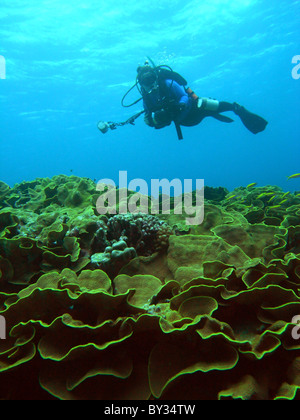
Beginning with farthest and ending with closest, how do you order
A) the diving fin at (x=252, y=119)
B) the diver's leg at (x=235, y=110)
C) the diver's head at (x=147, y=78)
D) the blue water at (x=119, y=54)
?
the blue water at (x=119, y=54) < the diving fin at (x=252, y=119) < the diver's leg at (x=235, y=110) < the diver's head at (x=147, y=78)

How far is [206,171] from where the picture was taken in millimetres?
172125

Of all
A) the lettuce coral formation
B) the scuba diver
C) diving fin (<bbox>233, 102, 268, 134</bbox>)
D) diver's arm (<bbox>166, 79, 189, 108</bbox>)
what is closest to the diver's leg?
diving fin (<bbox>233, 102, 268, 134</bbox>)

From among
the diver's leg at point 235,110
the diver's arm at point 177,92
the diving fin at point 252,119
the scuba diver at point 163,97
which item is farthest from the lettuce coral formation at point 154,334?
the diving fin at point 252,119

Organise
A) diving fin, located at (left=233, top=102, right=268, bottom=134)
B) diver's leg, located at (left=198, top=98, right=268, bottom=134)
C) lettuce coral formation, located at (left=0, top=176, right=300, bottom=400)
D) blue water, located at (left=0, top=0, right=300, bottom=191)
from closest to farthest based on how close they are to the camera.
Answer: lettuce coral formation, located at (left=0, top=176, right=300, bottom=400) < diver's leg, located at (left=198, top=98, right=268, bottom=134) < diving fin, located at (left=233, top=102, right=268, bottom=134) < blue water, located at (left=0, top=0, right=300, bottom=191)

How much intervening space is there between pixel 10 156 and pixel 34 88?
149 feet

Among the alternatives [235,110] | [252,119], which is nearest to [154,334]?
[235,110]

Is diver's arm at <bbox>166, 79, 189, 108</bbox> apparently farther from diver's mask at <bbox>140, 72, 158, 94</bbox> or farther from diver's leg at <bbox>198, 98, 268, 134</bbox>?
diver's leg at <bbox>198, 98, 268, 134</bbox>

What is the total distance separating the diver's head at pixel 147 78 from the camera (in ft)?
30.3

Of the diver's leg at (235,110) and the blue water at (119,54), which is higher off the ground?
the blue water at (119,54)

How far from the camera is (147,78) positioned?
9227mm

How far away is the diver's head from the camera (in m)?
9.23

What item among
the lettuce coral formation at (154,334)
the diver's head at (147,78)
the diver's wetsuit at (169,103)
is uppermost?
the diver's head at (147,78)

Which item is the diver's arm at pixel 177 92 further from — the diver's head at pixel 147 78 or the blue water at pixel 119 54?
the blue water at pixel 119 54
